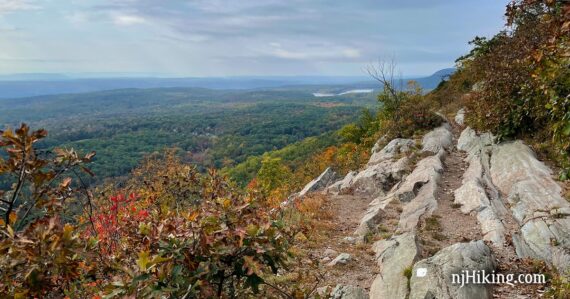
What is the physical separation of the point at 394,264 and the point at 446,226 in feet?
10.2

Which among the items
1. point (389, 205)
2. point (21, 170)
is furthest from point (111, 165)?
point (21, 170)

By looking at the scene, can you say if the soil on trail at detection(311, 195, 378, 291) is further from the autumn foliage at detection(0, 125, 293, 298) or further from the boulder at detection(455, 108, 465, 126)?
the boulder at detection(455, 108, 465, 126)

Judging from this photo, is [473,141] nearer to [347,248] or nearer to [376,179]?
[376,179]

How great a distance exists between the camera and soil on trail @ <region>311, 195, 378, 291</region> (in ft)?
25.8

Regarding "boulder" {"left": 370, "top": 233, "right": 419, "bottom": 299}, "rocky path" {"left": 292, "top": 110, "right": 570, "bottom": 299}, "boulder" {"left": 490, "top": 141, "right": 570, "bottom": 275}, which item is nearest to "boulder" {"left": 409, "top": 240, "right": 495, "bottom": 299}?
"rocky path" {"left": 292, "top": 110, "right": 570, "bottom": 299}

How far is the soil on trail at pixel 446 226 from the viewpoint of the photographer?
8.78m

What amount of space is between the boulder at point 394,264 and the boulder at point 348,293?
25 centimetres

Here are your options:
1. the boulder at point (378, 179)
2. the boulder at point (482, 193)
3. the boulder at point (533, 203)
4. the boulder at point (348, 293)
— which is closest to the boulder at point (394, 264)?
the boulder at point (348, 293)

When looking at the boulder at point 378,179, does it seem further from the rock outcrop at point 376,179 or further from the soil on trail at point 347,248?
the soil on trail at point 347,248

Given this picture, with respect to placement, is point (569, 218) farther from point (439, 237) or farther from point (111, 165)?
point (111, 165)

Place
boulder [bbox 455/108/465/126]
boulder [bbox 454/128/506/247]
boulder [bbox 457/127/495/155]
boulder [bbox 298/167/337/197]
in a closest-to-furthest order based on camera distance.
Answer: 1. boulder [bbox 454/128/506/247]
2. boulder [bbox 457/127/495/155]
3. boulder [bbox 298/167/337/197]
4. boulder [bbox 455/108/465/126]

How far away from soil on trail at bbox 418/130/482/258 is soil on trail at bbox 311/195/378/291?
4.33 feet

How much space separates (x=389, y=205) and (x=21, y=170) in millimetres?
10846

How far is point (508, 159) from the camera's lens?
12.4 m
